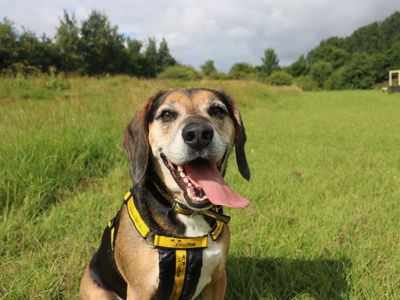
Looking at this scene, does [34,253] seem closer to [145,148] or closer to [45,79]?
[145,148]

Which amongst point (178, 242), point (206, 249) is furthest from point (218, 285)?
point (178, 242)

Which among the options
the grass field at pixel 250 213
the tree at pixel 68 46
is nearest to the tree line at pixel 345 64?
the tree at pixel 68 46

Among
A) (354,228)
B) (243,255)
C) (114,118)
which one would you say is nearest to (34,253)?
(243,255)

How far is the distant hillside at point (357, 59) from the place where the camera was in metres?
69.8

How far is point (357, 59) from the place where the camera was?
238 ft

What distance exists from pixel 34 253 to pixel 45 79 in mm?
14342

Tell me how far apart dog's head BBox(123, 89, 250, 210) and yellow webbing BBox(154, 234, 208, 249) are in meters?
0.25

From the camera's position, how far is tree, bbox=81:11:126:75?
4200 centimetres

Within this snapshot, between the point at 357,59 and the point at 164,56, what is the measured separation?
41.1 meters

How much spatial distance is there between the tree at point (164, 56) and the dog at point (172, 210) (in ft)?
201

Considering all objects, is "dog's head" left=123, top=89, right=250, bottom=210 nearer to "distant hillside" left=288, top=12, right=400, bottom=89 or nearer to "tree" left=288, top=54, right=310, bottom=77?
"distant hillside" left=288, top=12, right=400, bottom=89

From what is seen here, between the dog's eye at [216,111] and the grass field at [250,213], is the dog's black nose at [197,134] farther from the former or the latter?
the grass field at [250,213]

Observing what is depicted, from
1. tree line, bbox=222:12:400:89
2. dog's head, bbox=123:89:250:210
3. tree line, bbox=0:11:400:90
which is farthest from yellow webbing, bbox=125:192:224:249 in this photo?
tree line, bbox=222:12:400:89

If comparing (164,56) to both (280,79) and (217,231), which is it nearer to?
(280,79)
